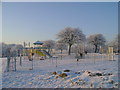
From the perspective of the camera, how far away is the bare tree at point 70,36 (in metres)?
38.8

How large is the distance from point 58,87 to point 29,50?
20.9 meters

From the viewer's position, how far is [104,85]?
6.10 meters

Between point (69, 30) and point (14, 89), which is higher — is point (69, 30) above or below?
above

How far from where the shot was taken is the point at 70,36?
3906 centimetres

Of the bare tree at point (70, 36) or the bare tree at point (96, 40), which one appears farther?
the bare tree at point (96, 40)

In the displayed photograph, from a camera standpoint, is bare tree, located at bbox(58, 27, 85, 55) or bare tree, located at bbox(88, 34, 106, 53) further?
bare tree, located at bbox(88, 34, 106, 53)

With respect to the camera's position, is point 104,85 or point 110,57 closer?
point 104,85

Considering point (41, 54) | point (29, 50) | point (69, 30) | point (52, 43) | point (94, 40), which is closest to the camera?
point (41, 54)

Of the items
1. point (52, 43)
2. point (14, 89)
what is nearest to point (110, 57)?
point (14, 89)

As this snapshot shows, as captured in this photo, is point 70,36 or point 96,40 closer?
point 70,36

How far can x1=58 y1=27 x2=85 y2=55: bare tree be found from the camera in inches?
1526

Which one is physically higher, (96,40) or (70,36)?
(70,36)

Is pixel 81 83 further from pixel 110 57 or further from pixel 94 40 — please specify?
pixel 94 40

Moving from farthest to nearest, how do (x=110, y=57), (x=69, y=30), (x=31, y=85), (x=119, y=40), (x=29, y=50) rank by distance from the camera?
1. (x=119, y=40)
2. (x=69, y=30)
3. (x=29, y=50)
4. (x=110, y=57)
5. (x=31, y=85)
